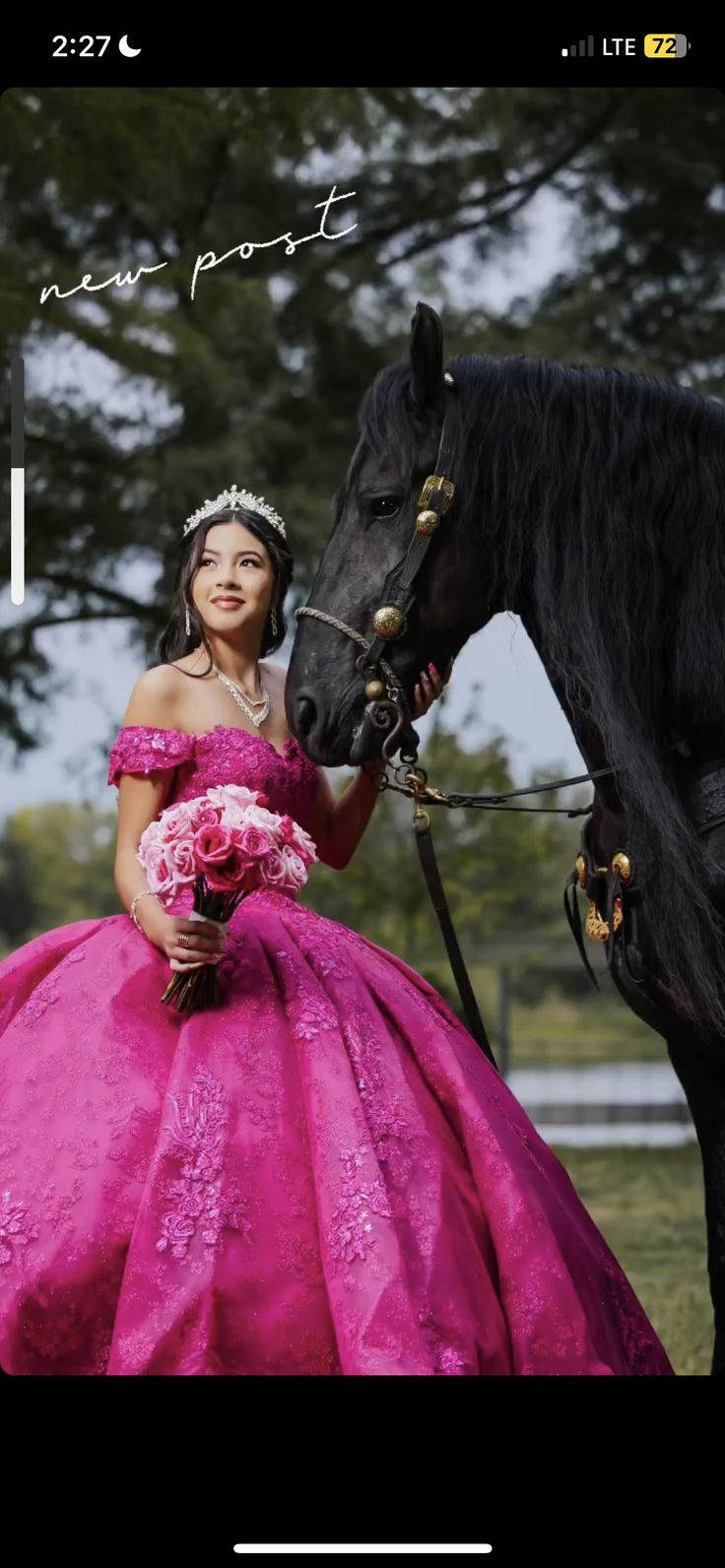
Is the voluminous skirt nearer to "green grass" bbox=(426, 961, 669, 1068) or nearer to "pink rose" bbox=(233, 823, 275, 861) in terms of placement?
"pink rose" bbox=(233, 823, 275, 861)

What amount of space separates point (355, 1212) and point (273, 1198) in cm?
12

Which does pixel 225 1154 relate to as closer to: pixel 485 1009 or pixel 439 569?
pixel 439 569

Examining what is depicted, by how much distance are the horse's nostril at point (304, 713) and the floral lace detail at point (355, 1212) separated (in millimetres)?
649

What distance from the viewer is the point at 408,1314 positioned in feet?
6.39

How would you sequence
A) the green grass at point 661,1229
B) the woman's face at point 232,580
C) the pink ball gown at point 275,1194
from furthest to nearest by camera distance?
the green grass at point 661,1229, the woman's face at point 232,580, the pink ball gown at point 275,1194

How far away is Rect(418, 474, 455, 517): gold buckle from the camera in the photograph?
2.26 metres

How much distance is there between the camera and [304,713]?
2.32 meters

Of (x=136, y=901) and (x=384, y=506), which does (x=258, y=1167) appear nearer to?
(x=136, y=901)

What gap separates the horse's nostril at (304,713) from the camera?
231cm

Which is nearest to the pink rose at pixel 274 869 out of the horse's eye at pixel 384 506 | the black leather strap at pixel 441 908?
the black leather strap at pixel 441 908

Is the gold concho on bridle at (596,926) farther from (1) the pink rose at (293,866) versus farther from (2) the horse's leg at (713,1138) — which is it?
(1) the pink rose at (293,866)

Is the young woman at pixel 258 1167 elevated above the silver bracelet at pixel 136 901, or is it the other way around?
the silver bracelet at pixel 136 901
